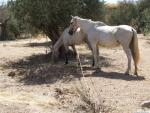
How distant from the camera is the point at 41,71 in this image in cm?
1455

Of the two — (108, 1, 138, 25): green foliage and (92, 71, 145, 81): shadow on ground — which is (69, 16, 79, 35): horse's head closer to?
(92, 71, 145, 81): shadow on ground

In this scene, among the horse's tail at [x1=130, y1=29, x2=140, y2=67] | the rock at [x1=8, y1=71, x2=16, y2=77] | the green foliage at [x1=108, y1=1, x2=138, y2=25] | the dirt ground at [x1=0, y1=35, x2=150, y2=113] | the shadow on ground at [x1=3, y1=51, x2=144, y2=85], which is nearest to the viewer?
the dirt ground at [x1=0, y1=35, x2=150, y2=113]

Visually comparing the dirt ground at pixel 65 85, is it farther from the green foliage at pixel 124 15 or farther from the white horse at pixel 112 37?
the green foliage at pixel 124 15

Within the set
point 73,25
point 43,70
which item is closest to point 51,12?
point 73,25

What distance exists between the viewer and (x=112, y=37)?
45.1ft

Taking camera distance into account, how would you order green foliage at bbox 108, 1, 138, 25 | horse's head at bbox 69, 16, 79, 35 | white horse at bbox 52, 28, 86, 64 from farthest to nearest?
green foliage at bbox 108, 1, 138, 25 < white horse at bbox 52, 28, 86, 64 < horse's head at bbox 69, 16, 79, 35

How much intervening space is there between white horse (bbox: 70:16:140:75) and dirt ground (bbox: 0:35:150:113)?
70cm

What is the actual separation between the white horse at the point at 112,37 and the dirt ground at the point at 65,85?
0.70 meters

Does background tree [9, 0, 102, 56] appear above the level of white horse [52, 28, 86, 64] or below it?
above

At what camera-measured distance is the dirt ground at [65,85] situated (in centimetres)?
941

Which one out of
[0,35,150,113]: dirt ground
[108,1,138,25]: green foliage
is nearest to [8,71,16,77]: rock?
[0,35,150,113]: dirt ground

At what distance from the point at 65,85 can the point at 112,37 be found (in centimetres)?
254

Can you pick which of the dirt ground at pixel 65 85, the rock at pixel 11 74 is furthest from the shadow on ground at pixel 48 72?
the rock at pixel 11 74

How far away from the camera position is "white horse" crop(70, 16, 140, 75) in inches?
528
